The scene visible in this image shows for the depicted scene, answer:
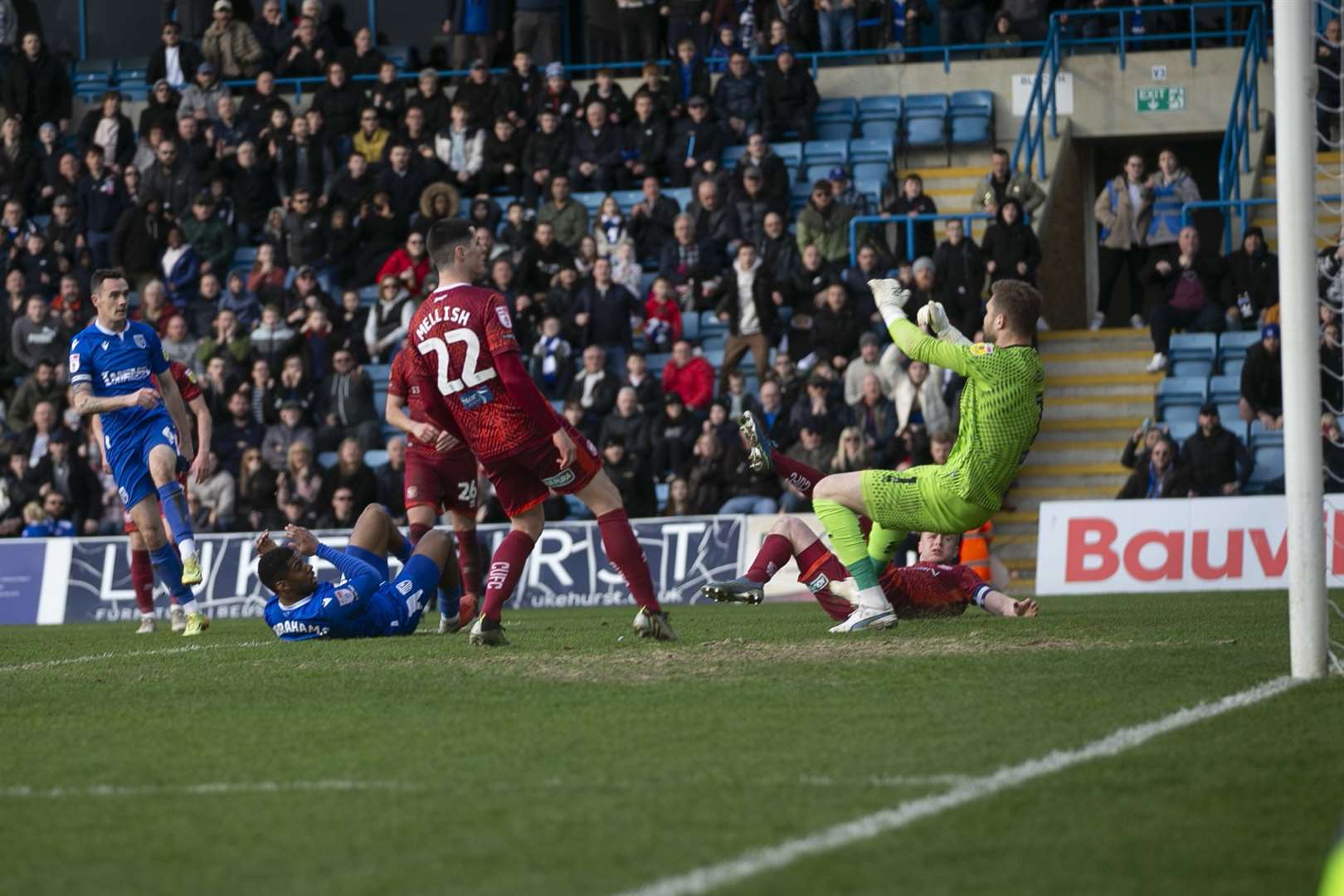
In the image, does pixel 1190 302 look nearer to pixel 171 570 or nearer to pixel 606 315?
pixel 606 315

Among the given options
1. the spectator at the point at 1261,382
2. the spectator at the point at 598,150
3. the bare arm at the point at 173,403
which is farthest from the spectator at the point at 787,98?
the bare arm at the point at 173,403

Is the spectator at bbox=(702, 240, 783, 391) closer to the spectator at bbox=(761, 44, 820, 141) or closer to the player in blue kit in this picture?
the spectator at bbox=(761, 44, 820, 141)

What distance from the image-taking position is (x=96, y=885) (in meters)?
4.64

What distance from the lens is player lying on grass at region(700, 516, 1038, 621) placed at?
1071cm

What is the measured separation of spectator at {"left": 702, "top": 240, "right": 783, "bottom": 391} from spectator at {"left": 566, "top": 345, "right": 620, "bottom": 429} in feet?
3.97

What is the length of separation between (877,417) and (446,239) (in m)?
9.82

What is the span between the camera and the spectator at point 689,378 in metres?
20.5

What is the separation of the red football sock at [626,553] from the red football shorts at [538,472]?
237mm

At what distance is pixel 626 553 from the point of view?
10047 mm

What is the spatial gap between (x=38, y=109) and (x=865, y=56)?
35.6 feet

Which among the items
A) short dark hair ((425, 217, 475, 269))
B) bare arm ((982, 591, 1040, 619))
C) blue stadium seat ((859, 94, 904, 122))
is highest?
blue stadium seat ((859, 94, 904, 122))

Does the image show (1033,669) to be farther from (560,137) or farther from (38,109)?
(38,109)

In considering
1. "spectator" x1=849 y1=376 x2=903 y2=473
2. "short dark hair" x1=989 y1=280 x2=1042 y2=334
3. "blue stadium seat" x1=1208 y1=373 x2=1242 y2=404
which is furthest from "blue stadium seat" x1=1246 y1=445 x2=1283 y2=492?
"short dark hair" x1=989 y1=280 x2=1042 y2=334

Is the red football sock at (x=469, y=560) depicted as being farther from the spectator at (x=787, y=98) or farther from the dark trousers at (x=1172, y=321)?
the spectator at (x=787, y=98)
